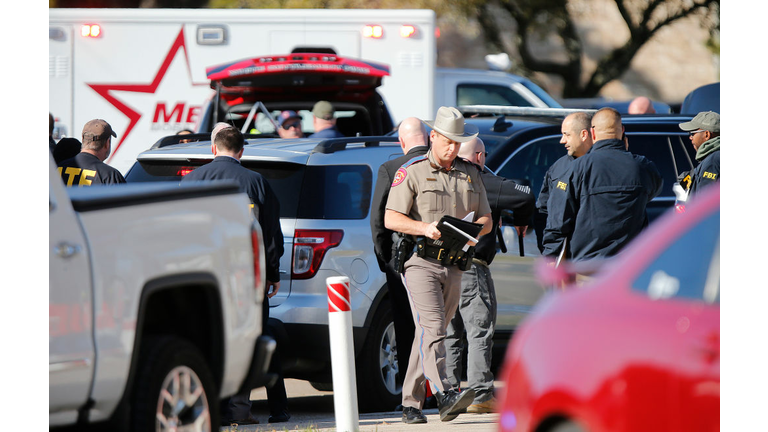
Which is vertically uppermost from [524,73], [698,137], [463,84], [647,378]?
[524,73]

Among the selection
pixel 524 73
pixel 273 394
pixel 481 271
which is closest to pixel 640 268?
pixel 481 271

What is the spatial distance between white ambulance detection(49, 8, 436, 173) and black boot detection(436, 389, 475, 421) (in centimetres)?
628

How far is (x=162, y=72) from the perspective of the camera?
1231 centimetres

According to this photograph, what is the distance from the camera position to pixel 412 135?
21.8ft

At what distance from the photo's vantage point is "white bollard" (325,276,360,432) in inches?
222

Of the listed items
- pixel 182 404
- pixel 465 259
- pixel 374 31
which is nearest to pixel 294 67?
pixel 374 31

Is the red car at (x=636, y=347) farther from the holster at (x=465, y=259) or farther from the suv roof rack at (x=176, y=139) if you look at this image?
the suv roof rack at (x=176, y=139)

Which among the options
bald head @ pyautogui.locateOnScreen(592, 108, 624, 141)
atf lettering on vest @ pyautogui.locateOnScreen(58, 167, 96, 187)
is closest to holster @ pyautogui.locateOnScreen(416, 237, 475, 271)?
bald head @ pyautogui.locateOnScreen(592, 108, 624, 141)

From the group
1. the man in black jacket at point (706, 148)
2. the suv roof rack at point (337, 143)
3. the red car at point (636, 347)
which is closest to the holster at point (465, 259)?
the suv roof rack at point (337, 143)

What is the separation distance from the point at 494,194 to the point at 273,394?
1.88 meters

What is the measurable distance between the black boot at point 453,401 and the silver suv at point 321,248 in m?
0.74

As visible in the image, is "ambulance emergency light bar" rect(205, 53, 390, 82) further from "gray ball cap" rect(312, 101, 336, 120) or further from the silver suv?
the silver suv

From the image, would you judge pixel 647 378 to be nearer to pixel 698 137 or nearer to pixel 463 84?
pixel 698 137

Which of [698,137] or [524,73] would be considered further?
[524,73]
